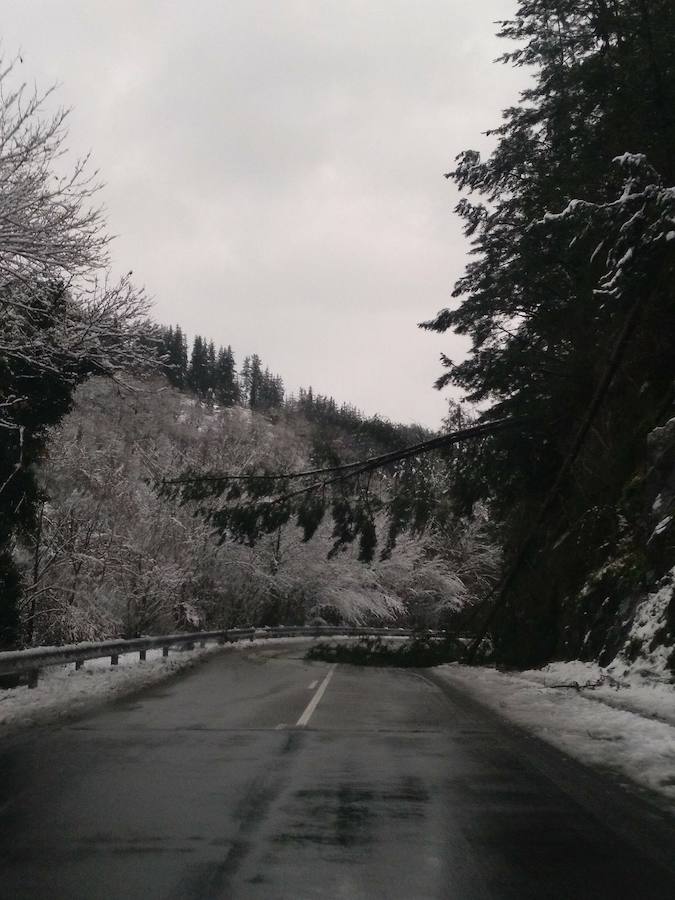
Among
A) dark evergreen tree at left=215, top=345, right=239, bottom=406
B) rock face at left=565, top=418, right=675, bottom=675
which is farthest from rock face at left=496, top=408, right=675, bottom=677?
dark evergreen tree at left=215, top=345, right=239, bottom=406

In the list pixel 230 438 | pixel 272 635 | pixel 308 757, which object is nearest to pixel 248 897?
pixel 308 757

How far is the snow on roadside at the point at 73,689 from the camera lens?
36.0ft

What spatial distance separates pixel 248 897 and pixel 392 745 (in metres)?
5.28

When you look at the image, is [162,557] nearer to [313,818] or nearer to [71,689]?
[71,689]

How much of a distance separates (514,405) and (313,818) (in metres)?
15.6

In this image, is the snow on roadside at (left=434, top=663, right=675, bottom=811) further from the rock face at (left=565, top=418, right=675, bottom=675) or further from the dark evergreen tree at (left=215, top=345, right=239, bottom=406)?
the dark evergreen tree at (left=215, top=345, right=239, bottom=406)

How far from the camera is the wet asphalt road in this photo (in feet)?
14.3

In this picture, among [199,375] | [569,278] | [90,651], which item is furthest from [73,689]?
[199,375]

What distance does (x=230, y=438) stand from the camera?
5728cm

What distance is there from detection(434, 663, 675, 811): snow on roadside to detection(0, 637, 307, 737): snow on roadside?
6.34m

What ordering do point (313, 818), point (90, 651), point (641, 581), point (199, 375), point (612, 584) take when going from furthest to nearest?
point (199, 375) → point (90, 651) → point (612, 584) → point (641, 581) → point (313, 818)

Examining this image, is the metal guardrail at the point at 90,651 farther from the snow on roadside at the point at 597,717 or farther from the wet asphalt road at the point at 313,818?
the snow on roadside at the point at 597,717

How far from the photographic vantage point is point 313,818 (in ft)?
18.7

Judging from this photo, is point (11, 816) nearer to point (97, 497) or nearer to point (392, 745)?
point (392, 745)
